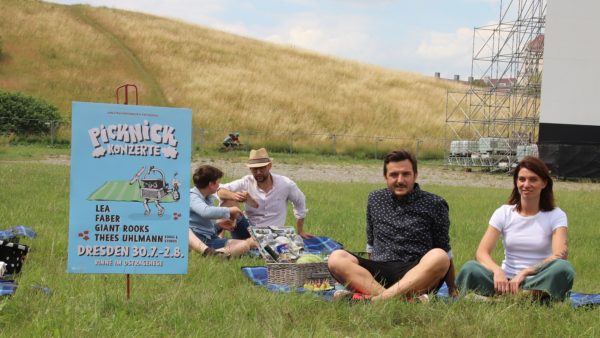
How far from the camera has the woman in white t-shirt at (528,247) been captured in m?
5.65

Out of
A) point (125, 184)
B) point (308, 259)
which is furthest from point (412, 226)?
point (125, 184)

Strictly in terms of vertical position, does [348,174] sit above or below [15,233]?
below

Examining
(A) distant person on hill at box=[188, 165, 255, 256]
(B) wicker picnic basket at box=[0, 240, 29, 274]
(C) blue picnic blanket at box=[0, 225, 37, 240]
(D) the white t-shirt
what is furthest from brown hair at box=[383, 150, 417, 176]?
(C) blue picnic blanket at box=[0, 225, 37, 240]

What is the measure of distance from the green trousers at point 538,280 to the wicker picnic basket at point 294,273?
1.15 metres

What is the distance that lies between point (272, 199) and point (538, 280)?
11.2ft

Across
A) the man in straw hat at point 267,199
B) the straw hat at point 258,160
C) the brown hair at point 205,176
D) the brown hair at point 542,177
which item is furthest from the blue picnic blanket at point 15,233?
the brown hair at point 542,177

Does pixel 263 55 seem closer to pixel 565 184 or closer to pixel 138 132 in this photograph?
pixel 565 184

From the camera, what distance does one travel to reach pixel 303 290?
5.80 m

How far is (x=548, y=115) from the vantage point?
27344 mm

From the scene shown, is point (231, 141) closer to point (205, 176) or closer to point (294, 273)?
point (205, 176)

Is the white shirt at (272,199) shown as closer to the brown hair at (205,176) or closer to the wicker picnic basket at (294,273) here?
the brown hair at (205,176)

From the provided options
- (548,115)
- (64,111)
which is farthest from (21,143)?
(548,115)

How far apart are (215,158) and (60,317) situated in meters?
23.4

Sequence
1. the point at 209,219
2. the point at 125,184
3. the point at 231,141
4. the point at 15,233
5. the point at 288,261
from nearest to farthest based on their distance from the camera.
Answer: the point at 125,184
the point at 288,261
the point at 15,233
the point at 209,219
the point at 231,141
